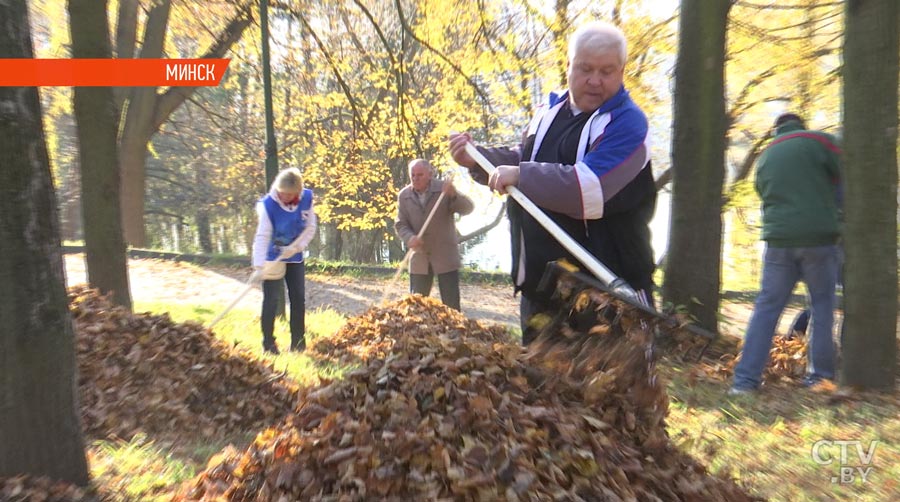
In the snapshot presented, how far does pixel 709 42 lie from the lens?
5.36 meters

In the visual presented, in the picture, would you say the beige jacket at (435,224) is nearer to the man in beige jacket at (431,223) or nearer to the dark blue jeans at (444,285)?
the man in beige jacket at (431,223)

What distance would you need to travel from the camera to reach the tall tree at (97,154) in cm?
512

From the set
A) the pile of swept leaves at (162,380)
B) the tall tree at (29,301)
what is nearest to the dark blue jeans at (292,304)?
the pile of swept leaves at (162,380)

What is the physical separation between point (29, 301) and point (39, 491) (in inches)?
30.6

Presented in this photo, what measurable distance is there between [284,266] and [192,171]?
76.9 ft

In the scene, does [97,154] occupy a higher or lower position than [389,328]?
higher

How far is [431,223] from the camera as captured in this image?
259 inches

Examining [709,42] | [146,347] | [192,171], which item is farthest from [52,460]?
[192,171]

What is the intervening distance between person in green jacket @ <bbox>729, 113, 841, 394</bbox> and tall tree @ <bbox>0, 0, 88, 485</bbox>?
4.27m

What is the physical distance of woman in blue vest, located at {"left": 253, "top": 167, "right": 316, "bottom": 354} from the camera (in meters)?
5.91

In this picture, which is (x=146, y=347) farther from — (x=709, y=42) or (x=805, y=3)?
(x=805, y=3)

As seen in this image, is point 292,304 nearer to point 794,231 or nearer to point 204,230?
point 794,231

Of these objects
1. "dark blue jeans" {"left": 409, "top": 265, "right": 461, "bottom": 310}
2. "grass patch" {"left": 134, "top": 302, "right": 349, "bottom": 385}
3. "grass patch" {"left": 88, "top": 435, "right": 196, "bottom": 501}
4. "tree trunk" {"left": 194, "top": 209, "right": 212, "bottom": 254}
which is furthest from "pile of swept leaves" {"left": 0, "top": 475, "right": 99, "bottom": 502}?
"tree trunk" {"left": 194, "top": 209, "right": 212, "bottom": 254}

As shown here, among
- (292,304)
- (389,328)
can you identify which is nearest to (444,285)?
(389,328)
